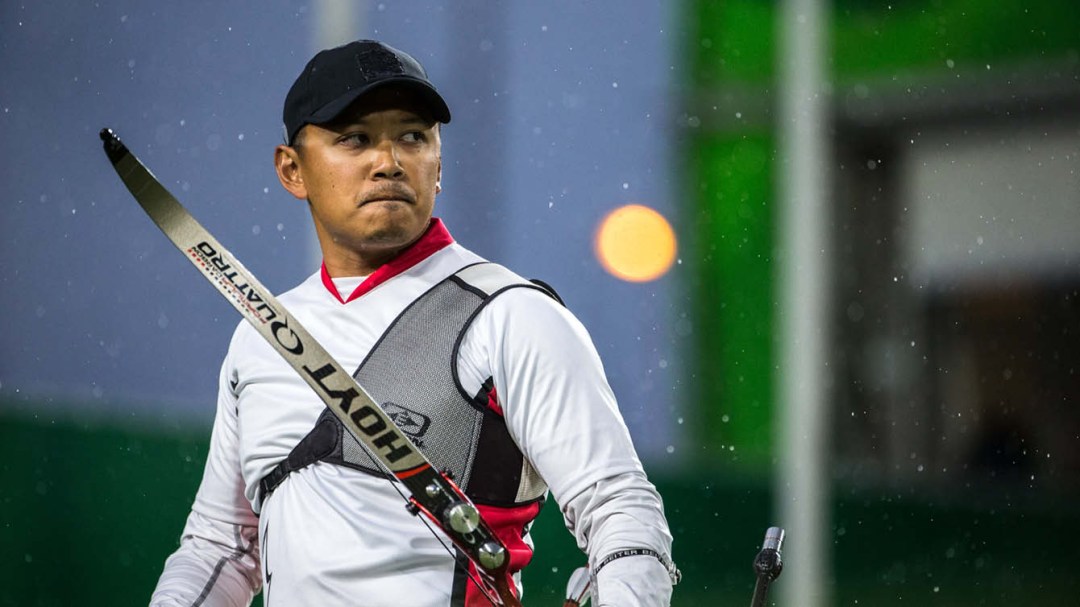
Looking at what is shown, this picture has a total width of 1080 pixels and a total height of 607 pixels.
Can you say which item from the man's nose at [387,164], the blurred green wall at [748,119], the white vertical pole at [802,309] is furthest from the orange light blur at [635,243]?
the man's nose at [387,164]

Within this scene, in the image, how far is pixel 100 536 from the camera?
3.00 m

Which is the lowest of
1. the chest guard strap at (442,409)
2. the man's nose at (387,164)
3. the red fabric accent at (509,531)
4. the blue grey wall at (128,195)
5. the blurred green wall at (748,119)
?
the red fabric accent at (509,531)


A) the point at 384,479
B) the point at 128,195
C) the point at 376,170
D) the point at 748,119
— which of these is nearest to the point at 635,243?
the point at 748,119

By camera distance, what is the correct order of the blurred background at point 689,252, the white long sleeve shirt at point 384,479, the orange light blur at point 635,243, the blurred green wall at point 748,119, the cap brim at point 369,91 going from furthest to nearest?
the blurred green wall at point 748,119 < the orange light blur at point 635,243 < the blurred background at point 689,252 < the cap brim at point 369,91 < the white long sleeve shirt at point 384,479

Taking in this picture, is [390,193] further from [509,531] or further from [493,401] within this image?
[509,531]

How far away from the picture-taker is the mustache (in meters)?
1.65

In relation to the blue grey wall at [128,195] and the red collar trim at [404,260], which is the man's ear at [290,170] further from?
the blue grey wall at [128,195]

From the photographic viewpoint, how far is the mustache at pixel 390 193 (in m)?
1.65

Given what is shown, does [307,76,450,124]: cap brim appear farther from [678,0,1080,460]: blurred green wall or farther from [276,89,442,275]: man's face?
[678,0,1080,460]: blurred green wall

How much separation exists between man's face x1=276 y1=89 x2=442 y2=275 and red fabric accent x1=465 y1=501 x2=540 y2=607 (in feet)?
1.11

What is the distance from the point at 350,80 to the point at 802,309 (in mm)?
3136

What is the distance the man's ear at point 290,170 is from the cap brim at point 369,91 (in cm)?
10

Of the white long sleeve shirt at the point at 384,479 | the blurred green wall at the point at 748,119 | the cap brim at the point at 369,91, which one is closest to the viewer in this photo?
the white long sleeve shirt at the point at 384,479

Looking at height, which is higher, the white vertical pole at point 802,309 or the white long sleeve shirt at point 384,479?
the white vertical pole at point 802,309
